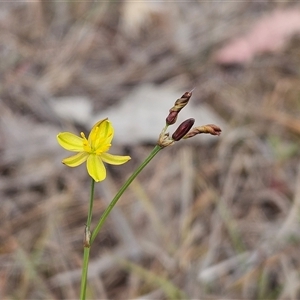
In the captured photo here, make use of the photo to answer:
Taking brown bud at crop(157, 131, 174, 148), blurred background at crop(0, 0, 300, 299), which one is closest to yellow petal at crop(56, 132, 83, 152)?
brown bud at crop(157, 131, 174, 148)

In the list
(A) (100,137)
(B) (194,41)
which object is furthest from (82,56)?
(A) (100,137)

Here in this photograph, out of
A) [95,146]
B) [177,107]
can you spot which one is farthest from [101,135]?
→ [177,107]

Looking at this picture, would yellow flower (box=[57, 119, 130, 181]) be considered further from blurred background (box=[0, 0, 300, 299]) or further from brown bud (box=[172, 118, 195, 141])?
blurred background (box=[0, 0, 300, 299])

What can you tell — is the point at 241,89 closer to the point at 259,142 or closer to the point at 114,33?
the point at 259,142

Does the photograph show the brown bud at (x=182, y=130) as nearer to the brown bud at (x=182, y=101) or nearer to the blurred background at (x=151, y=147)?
the brown bud at (x=182, y=101)

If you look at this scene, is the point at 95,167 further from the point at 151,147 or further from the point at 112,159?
the point at 151,147
